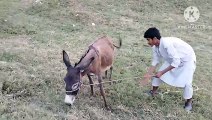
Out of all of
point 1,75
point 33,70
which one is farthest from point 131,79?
point 1,75

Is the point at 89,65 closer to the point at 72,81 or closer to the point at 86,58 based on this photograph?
the point at 86,58

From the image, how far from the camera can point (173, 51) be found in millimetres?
5176

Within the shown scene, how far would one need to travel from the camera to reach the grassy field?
536 centimetres

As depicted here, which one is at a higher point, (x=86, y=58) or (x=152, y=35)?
(x=152, y=35)

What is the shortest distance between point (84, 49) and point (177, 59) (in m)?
3.46

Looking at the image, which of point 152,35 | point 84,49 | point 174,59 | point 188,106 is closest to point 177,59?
point 174,59

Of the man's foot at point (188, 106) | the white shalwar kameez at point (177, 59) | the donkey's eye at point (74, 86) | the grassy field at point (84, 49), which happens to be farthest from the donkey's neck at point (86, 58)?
the man's foot at point (188, 106)

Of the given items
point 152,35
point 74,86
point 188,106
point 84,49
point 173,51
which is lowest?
point 188,106

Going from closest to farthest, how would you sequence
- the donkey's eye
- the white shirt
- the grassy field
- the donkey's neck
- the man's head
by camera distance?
the donkey's eye < the donkey's neck < the man's head < the white shirt < the grassy field

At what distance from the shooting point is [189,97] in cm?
563

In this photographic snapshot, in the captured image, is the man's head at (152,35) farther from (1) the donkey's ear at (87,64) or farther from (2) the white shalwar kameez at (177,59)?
(1) the donkey's ear at (87,64)

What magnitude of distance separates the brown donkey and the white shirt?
2.67 feet

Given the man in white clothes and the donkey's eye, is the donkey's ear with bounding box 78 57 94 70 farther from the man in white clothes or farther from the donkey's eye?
the man in white clothes

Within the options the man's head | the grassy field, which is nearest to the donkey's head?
the grassy field
